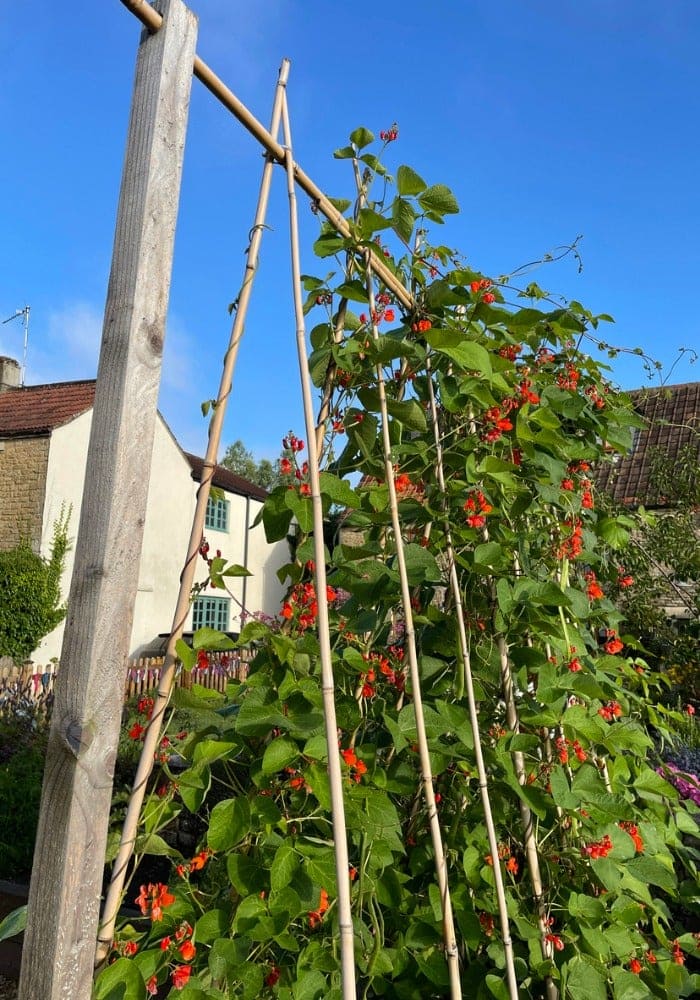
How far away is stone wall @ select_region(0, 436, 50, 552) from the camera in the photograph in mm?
13898

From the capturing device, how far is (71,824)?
1.06 m

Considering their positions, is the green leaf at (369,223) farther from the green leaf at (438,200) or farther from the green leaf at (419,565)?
the green leaf at (419,565)

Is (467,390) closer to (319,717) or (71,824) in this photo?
(319,717)

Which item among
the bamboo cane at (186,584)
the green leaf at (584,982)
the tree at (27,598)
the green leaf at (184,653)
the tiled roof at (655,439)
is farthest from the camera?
the tree at (27,598)

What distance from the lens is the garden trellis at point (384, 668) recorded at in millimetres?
1136

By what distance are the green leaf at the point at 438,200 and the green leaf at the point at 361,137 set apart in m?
0.20

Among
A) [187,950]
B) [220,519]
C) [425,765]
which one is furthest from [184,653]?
[220,519]

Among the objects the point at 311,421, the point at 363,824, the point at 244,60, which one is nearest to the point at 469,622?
the point at 363,824

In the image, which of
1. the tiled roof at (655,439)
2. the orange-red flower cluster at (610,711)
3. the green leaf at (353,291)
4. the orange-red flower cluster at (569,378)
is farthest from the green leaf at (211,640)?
the tiled roof at (655,439)

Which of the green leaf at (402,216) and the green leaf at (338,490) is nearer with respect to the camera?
the green leaf at (338,490)

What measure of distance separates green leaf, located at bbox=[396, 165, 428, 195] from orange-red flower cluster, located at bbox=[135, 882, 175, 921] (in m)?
1.60

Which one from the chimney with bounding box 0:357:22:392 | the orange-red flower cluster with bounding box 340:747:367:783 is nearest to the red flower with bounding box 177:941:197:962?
the orange-red flower cluster with bounding box 340:747:367:783

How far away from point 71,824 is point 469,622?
1181mm

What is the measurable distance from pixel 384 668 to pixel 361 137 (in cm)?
133
